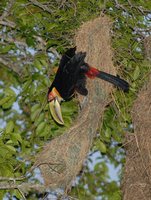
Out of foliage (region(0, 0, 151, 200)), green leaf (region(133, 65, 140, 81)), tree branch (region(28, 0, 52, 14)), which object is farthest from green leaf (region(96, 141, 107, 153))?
tree branch (region(28, 0, 52, 14))

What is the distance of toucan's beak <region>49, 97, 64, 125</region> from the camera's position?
4164 mm

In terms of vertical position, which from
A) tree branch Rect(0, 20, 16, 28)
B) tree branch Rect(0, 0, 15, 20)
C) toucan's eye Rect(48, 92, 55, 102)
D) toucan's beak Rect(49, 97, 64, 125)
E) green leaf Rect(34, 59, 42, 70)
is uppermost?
tree branch Rect(0, 0, 15, 20)

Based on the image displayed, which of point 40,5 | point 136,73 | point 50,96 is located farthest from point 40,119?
point 40,5

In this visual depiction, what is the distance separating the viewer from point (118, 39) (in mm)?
4242

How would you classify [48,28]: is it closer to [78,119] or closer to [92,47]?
[92,47]

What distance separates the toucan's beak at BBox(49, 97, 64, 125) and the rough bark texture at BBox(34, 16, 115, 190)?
0.14 metres

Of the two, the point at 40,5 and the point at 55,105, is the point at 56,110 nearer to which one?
the point at 55,105

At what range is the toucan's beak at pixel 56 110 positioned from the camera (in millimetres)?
4164

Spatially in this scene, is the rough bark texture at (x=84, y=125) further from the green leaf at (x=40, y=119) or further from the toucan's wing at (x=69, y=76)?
the green leaf at (x=40, y=119)

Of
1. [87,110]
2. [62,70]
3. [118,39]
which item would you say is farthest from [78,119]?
[118,39]

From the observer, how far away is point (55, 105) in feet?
13.8

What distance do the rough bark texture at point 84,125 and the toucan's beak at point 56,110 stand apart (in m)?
0.14

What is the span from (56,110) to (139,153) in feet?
1.99

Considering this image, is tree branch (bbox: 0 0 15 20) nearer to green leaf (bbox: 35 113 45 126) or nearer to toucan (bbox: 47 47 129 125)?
toucan (bbox: 47 47 129 125)
